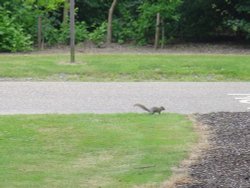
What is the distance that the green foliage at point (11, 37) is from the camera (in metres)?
17.8

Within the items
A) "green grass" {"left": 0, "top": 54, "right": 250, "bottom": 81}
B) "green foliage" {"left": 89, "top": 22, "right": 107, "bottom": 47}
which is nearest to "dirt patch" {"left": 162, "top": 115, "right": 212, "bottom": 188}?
"green grass" {"left": 0, "top": 54, "right": 250, "bottom": 81}

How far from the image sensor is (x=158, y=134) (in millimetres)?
8250

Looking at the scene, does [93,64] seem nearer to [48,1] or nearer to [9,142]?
[48,1]

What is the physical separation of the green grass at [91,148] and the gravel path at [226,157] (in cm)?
29

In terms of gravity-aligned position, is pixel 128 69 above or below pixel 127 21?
below

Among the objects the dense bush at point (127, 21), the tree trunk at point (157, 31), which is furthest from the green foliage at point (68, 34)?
the tree trunk at point (157, 31)

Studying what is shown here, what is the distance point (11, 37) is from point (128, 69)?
448 cm

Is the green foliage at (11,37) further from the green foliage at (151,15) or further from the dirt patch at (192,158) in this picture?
the dirt patch at (192,158)

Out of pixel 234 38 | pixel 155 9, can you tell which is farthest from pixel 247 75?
pixel 234 38

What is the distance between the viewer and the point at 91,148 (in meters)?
7.46

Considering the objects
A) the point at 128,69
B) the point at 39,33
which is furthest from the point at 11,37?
the point at 128,69

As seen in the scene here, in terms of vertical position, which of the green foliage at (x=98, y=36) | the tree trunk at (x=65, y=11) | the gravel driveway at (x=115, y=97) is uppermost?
the tree trunk at (x=65, y=11)

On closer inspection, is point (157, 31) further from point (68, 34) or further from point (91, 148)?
point (91, 148)

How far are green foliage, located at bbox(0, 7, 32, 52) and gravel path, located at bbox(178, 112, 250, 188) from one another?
9.35 meters
